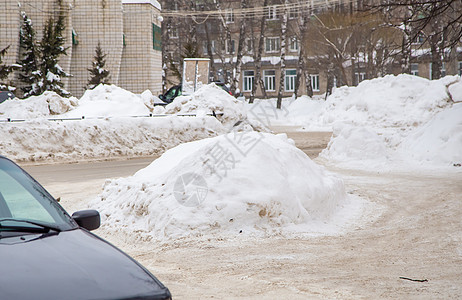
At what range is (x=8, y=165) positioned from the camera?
3.95 metres

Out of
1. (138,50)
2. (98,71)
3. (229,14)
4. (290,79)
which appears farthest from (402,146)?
(290,79)

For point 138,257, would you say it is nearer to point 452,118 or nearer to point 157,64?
point 452,118

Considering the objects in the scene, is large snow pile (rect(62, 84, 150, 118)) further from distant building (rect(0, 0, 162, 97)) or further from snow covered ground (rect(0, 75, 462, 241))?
distant building (rect(0, 0, 162, 97))

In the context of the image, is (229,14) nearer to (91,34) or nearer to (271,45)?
(271,45)

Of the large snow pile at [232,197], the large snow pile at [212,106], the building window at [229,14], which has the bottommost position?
the large snow pile at [232,197]

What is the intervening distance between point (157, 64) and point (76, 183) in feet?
89.6

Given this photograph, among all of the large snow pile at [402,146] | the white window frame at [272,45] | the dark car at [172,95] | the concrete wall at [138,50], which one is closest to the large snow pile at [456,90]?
the large snow pile at [402,146]

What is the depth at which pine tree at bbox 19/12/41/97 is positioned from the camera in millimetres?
30078

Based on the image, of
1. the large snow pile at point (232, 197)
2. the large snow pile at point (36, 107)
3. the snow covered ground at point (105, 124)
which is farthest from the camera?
the large snow pile at point (36, 107)

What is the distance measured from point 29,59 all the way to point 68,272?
29270 mm

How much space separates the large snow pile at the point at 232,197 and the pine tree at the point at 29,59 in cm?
2207

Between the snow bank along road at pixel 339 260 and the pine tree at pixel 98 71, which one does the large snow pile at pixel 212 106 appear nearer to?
the snow bank along road at pixel 339 260

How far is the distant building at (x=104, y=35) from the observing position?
30.5 meters

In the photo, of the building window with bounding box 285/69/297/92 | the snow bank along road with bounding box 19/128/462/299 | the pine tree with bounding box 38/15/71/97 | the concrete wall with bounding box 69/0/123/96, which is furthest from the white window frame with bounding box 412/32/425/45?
the building window with bounding box 285/69/297/92
